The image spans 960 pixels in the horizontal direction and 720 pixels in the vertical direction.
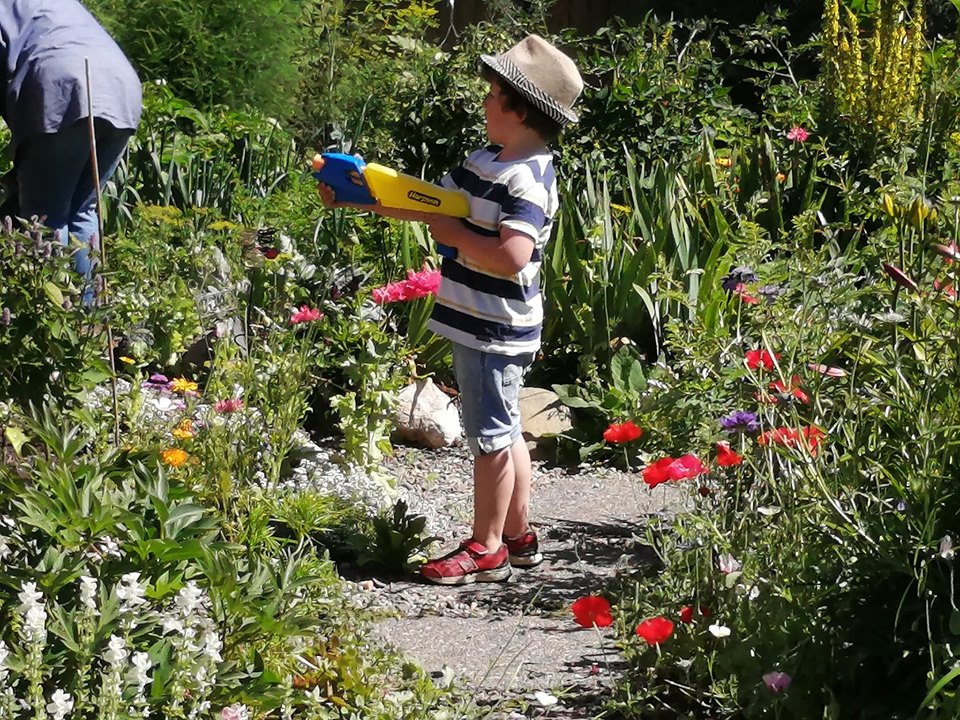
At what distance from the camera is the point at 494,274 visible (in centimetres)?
345

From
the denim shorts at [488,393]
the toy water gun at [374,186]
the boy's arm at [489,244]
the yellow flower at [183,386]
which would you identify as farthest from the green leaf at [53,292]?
the yellow flower at [183,386]

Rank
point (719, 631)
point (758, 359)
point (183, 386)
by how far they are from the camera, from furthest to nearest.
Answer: point (183, 386) → point (758, 359) → point (719, 631)

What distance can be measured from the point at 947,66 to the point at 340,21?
3.93 m

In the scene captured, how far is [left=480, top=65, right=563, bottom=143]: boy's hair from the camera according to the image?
134 inches

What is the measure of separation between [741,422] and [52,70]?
2.54 m

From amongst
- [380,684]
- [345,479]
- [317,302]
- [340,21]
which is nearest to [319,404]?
[317,302]

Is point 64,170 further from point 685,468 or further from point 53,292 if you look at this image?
point 685,468

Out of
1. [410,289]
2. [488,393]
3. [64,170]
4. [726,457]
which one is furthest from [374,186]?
[64,170]

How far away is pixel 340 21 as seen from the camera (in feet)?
28.7

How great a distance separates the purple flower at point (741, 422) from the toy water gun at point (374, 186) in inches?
34.9

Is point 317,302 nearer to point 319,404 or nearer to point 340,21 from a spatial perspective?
point 319,404

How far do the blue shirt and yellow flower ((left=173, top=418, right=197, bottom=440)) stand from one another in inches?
44.1

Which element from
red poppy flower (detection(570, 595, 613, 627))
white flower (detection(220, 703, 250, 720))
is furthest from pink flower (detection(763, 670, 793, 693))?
white flower (detection(220, 703, 250, 720))

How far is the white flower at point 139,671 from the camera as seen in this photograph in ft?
6.88
